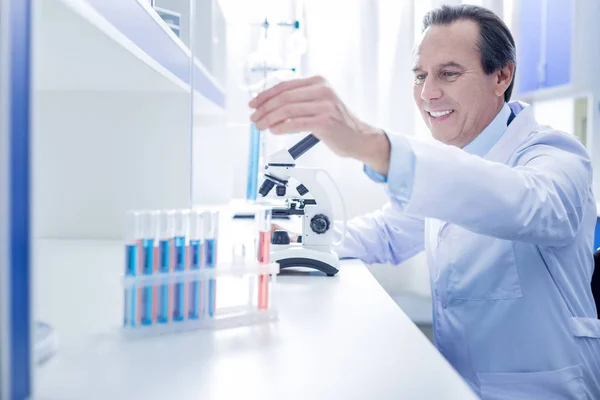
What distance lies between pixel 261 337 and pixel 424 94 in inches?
Result: 35.4

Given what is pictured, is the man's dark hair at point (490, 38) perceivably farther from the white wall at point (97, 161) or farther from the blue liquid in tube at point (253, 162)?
the blue liquid in tube at point (253, 162)

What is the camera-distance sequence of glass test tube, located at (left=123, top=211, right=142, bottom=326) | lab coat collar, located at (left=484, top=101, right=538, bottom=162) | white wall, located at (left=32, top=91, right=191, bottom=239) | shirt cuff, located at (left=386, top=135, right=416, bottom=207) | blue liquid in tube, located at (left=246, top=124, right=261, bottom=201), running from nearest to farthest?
glass test tube, located at (left=123, top=211, right=142, bottom=326), shirt cuff, located at (left=386, top=135, right=416, bottom=207), white wall, located at (left=32, top=91, right=191, bottom=239), lab coat collar, located at (left=484, top=101, right=538, bottom=162), blue liquid in tube, located at (left=246, top=124, right=261, bottom=201)

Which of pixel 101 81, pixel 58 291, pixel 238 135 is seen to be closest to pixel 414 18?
pixel 238 135

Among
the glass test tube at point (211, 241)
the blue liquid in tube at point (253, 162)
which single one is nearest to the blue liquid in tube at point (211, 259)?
the glass test tube at point (211, 241)

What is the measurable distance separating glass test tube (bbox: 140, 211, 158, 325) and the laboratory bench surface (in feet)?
0.09

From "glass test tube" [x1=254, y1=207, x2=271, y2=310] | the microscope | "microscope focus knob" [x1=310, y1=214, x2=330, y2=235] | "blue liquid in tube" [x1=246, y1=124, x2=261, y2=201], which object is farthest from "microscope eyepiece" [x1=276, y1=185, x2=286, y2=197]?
"blue liquid in tube" [x1=246, y1=124, x2=261, y2=201]

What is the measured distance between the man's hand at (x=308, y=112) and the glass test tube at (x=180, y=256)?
17cm

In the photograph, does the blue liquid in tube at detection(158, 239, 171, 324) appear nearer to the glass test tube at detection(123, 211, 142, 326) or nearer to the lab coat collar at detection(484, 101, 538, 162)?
the glass test tube at detection(123, 211, 142, 326)

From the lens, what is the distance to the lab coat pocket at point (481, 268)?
3.41ft

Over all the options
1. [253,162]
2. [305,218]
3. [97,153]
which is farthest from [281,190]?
[253,162]

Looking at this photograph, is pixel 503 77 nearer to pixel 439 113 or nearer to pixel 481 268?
pixel 439 113

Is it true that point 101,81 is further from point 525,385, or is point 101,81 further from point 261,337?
point 525,385

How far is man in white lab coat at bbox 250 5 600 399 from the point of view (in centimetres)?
75

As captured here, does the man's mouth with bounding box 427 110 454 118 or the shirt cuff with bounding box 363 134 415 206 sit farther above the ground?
the man's mouth with bounding box 427 110 454 118
